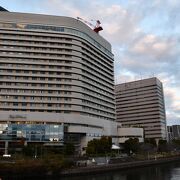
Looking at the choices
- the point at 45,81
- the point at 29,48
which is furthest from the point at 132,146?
the point at 29,48

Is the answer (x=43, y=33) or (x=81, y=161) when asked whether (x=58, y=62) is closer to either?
(x=43, y=33)

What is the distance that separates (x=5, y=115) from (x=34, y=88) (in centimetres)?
1786

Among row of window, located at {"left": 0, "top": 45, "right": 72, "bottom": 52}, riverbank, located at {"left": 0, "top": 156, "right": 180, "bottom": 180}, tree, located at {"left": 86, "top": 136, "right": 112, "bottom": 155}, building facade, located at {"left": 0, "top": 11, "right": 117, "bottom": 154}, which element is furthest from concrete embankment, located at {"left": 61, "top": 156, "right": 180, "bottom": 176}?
row of window, located at {"left": 0, "top": 45, "right": 72, "bottom": 52}

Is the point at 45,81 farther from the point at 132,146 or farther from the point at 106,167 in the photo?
the point at 106,167

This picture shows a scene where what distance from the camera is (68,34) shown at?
14938cm

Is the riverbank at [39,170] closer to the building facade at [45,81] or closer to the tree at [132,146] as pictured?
the building facade at [45,81]

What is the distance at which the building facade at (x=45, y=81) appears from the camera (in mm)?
133000

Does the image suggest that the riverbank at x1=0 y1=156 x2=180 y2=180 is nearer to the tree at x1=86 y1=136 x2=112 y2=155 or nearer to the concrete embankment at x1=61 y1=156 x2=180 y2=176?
the concrete embankment at x1=61 y1=156 x2=180 y2=176

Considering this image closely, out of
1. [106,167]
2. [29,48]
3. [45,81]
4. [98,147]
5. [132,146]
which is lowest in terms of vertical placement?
[106,167]

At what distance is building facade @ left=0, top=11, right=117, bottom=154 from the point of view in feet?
436

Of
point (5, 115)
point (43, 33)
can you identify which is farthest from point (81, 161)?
point (43, 33)

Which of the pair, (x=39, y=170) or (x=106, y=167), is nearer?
(x=39, y=170)

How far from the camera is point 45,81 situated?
459 ft

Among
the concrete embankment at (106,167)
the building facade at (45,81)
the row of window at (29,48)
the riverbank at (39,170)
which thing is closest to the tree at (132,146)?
the building facade at (45,81)
